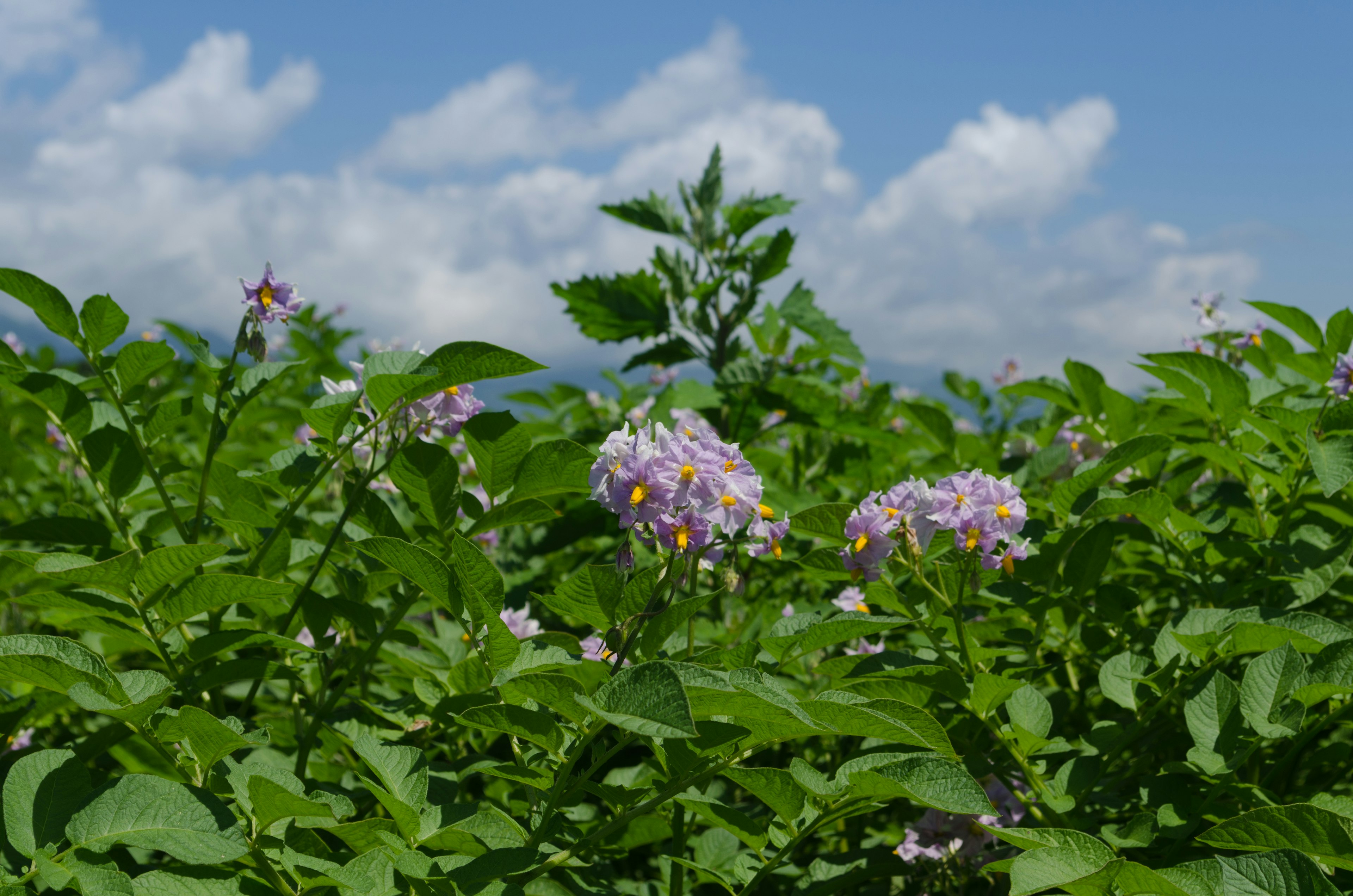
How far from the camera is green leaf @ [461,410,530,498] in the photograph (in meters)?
1.58

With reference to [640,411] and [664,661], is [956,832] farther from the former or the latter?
[640,411]

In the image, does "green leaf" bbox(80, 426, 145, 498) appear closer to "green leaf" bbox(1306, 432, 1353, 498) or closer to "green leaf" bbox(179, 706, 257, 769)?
"green leaf" bbox(179, 706, 257, 769)

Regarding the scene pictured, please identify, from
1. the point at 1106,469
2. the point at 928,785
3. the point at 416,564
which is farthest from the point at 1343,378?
the point at 416,564

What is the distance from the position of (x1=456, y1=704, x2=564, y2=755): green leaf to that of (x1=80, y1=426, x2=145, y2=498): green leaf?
39.9 inches

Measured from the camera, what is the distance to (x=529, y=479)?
1.57 meters

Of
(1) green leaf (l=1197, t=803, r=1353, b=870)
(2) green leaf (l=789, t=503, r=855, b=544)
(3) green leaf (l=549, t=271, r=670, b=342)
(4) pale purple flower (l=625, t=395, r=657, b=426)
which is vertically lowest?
(1) green leaf (l=1197, t=803, r=1353, b=870)

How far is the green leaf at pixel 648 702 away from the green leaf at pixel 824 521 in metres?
0.62

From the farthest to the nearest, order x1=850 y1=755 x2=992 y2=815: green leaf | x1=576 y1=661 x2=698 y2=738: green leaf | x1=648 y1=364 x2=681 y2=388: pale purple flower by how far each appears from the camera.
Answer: x1=648 y1=364 x2=681 y2=388: pale purple flower
x1=850 y1=755 x2=992 y2=815: green leaf
x1=576 y1=661 x2=698 y2=738: green leaf

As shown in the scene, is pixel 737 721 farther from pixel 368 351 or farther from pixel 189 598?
pixel 368 351

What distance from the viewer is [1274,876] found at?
1064 mm

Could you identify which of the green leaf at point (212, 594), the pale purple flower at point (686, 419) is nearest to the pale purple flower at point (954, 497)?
the green leaf at point (212, 594)

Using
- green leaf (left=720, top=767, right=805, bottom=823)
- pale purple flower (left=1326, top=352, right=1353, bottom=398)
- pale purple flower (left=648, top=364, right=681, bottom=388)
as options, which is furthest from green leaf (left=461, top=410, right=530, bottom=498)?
pale purple flower (left=648, top=364, right=681, bottom=388)

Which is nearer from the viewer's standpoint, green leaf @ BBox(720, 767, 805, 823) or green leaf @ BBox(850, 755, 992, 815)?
green leaf @ BBox(850, 755, 992, 815)

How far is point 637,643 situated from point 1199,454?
54.5 inches
